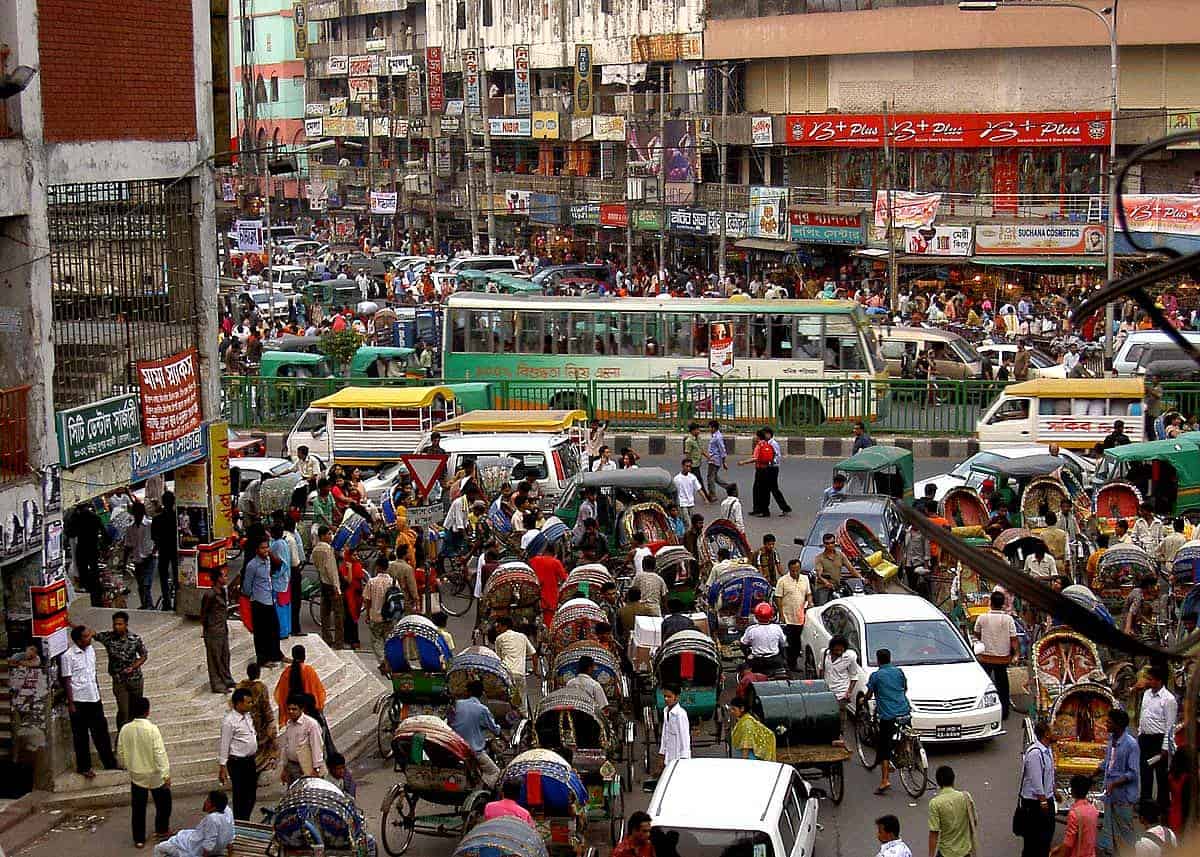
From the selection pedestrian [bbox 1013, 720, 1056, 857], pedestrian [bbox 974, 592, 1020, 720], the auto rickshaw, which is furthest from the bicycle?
the auto rickshaw

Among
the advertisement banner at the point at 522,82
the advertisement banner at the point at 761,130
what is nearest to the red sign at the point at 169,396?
the advertisement banner at the point at 761,130

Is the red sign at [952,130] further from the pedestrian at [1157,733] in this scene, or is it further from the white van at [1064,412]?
the pedestrian at [1157,733]

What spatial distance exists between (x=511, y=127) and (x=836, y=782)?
51217 mm

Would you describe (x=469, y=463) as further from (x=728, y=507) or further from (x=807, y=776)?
(x=807, y=776)

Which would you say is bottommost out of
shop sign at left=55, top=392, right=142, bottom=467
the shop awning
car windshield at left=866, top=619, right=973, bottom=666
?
car windshield at left=866, top=619, right=973, bottom=666

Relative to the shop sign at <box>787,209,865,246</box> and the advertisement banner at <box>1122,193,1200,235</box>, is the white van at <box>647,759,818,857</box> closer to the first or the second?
the advertisement banner at <box>1122,193,1200,235</box>

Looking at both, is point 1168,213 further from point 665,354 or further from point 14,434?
point 14,434

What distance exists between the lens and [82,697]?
13609mm

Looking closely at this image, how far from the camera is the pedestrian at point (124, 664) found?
1377 cm

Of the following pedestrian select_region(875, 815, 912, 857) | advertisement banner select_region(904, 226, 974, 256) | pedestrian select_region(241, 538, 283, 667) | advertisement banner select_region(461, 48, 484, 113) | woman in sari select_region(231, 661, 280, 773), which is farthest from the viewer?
advertisement banner select_region(461, 48, 484, 113)

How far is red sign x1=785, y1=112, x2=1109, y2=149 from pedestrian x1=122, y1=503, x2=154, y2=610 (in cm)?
3124

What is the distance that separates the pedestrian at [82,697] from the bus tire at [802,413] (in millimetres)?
17269

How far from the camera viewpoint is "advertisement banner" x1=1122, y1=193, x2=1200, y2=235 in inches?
1492

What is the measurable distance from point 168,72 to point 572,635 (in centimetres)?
624
